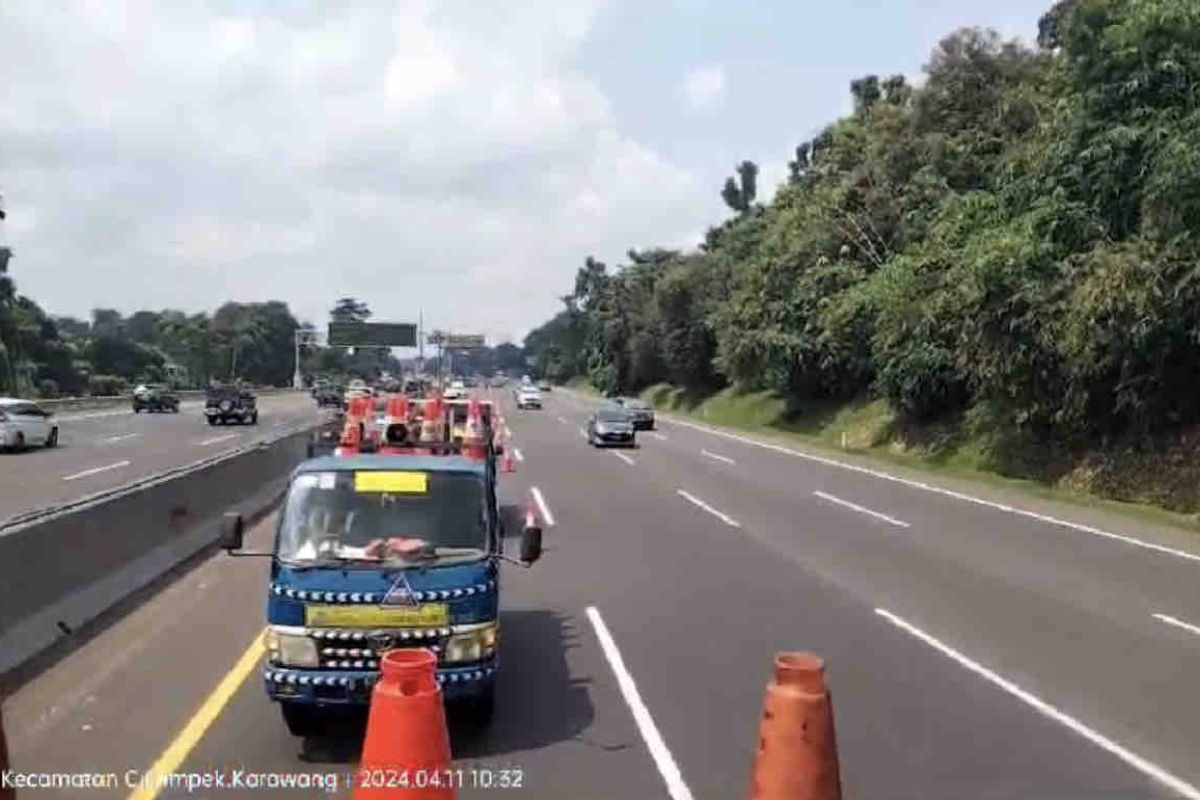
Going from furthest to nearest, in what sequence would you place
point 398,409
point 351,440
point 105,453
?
point 105,453 → point 398,409 → point 351,440

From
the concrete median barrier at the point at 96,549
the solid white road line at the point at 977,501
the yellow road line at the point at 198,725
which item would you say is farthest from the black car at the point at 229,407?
the yellow road line at the point at 198,725

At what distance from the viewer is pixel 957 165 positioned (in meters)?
43.7

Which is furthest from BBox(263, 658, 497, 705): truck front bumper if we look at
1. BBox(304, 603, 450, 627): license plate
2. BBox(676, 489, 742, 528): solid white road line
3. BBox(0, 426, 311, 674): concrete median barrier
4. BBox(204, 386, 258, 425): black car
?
BBox(204, 386, 258, 425): black car

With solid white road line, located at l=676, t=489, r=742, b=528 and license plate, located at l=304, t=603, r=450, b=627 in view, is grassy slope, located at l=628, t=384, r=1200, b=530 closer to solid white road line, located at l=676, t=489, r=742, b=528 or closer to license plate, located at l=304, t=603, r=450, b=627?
solid white road line, located at l=676, t=489, r=742, b=528

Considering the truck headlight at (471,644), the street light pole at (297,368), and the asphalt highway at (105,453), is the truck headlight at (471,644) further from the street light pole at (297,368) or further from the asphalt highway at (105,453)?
the street light pole at (297,368)

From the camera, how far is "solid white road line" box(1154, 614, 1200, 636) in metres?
11.7

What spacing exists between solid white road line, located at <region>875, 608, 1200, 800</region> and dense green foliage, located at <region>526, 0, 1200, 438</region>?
48.2ft

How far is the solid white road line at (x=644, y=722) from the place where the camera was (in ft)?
22.4

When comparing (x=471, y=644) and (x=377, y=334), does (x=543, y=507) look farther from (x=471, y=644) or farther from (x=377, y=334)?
(x=377, y=334)

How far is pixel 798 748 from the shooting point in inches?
215

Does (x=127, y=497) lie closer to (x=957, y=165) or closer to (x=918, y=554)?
(x=918, y=554)

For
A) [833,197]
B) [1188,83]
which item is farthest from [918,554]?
[833,197]

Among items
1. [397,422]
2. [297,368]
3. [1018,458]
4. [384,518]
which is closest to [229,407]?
[1018,458]

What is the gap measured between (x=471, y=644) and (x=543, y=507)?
1531 centimetres
